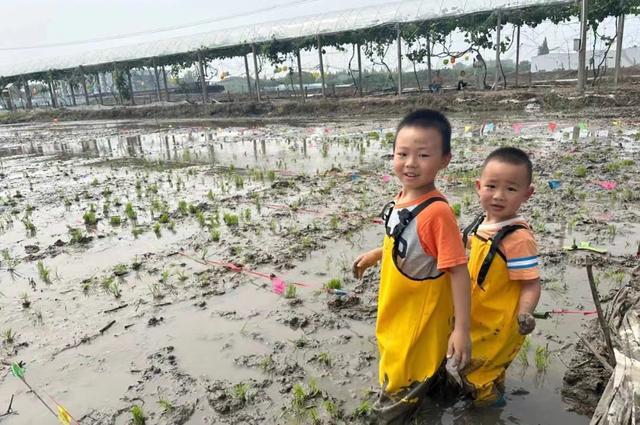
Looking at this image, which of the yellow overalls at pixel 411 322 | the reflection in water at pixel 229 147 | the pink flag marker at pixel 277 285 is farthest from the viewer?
the reflection in water at pixel 229 147

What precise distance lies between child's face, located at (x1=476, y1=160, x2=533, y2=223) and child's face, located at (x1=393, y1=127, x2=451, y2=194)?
31 cm

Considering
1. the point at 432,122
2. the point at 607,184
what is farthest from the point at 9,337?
the point at 607,184

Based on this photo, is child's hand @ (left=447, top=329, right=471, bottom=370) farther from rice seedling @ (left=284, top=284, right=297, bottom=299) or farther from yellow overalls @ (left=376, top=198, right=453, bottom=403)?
rice seedling @ (left=284, top=284, right=297, bottom=299)

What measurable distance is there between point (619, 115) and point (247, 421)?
15.0 meters

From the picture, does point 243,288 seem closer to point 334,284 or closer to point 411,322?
point 334,284

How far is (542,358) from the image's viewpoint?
105 inches

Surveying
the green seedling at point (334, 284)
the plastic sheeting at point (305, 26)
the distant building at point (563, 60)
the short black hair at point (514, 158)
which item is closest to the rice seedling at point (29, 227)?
the green seedling at point (334, 284)

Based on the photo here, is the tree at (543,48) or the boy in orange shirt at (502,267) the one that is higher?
the tree at (543,48)

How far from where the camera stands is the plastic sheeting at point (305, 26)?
21.8m

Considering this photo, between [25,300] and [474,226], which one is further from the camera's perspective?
[25,300]

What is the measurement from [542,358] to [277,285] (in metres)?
2.14

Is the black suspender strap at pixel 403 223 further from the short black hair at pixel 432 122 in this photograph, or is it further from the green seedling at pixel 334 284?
the green seedling at pixel 334 284

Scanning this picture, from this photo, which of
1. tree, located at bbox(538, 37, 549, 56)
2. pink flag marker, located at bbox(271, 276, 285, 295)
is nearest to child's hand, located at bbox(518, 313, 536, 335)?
pink flag marker, located at bbox(271, 276, 285, 295)

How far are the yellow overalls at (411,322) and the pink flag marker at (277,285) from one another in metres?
1.96
